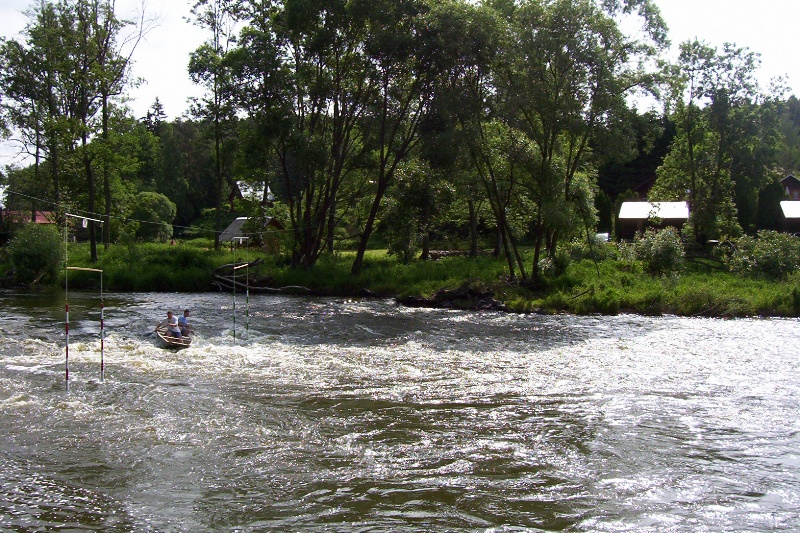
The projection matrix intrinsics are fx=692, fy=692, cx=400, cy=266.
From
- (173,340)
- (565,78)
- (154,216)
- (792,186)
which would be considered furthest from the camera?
(792,186)

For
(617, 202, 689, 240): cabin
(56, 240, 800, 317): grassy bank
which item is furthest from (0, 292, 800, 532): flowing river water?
(617, 202, 689, 240): cabin

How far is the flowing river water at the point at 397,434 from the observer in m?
9.49

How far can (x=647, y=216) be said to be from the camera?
169 ft

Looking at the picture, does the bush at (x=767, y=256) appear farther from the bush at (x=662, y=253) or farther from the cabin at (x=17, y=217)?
the cabin at (x=17, y=217)

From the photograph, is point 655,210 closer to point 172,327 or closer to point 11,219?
point 172,327

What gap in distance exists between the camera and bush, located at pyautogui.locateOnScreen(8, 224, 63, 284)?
38062mm

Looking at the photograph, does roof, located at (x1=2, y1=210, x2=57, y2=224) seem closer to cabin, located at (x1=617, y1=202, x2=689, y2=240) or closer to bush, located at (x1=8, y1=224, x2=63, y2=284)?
bush, located at (x1=8, y1=224, x2=63, y2=284)

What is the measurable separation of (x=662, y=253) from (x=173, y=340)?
25165 millimetres

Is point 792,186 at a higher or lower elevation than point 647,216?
higher

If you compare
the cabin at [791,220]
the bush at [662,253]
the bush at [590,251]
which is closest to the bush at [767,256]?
the bush at [662,253]

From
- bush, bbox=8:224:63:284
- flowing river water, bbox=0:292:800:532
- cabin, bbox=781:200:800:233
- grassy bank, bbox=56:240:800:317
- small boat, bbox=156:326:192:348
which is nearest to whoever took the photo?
flowing river water, bbox=0:292:800:532

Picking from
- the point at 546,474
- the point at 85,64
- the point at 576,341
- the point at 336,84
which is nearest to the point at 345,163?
the point at 336,84

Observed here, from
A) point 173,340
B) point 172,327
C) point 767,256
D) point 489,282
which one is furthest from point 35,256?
point 767,256

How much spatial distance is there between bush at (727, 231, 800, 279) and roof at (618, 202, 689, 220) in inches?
468
